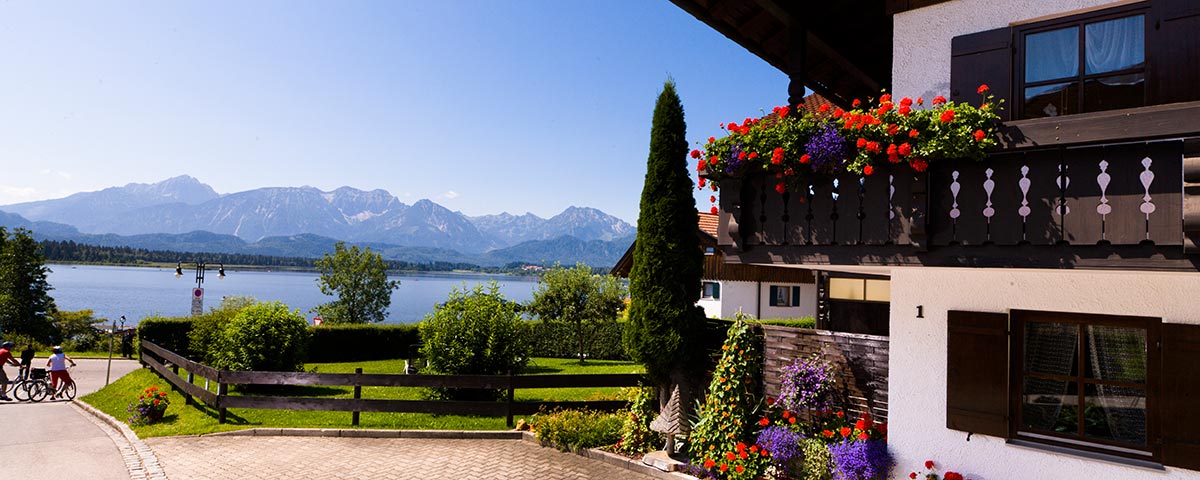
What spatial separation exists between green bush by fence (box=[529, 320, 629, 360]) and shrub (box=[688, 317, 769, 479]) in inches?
770

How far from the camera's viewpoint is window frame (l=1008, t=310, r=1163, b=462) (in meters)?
6.17

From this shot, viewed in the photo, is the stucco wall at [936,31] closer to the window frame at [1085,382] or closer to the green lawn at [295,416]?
the window frame at [1085,382]

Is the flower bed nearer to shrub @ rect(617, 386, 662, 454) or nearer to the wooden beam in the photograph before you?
the wooden beam

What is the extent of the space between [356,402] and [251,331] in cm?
585

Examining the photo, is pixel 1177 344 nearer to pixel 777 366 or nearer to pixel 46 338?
pixel 777 366

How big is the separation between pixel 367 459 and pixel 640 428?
451cm

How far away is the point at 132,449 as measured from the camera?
10.8 meters

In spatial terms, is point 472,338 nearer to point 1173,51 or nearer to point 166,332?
point 1173,51

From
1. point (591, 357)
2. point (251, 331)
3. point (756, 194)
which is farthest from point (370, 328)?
point (756, 194)

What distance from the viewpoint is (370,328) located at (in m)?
28.4

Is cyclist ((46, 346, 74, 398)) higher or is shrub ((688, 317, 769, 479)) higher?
shrub ((688, 317, 769, 479))

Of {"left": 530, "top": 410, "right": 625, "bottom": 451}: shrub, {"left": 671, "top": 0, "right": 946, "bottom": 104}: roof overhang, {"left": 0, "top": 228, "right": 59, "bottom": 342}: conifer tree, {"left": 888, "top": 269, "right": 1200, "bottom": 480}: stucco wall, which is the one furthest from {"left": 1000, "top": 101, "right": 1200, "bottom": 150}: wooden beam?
{"left": 0, "top": 228, "right": 59, "bottom": 342}: conifer tree

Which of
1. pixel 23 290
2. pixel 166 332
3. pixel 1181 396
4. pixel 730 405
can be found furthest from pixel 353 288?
pixel 1181 396

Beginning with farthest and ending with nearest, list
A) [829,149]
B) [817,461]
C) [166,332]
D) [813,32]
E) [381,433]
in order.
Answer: [166,332] < [381,433] < [813,32] < [817,461] < [829,149]
